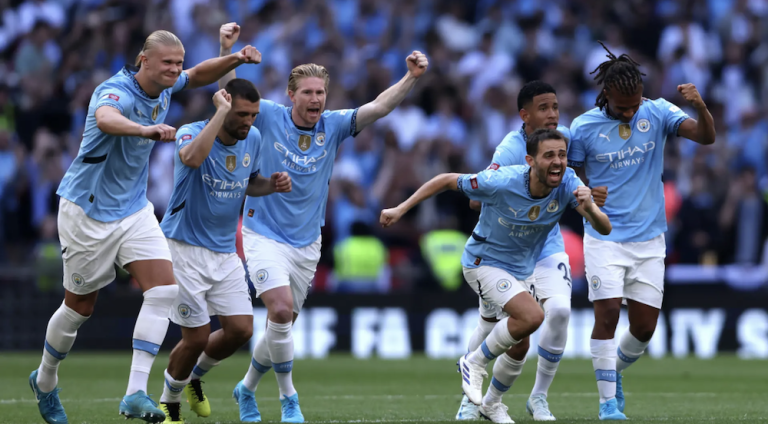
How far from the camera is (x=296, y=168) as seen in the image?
29.5 feet

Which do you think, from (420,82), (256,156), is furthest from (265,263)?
(420,82)

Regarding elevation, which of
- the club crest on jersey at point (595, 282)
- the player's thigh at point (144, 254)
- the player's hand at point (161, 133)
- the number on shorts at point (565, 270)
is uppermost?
the player's hand at point (161, 133)

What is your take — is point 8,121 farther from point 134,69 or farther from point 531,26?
→ point 134,69

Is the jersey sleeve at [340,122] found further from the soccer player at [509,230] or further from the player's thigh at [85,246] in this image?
the player's thigh at [85,246]

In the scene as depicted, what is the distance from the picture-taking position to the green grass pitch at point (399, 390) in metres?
9.06

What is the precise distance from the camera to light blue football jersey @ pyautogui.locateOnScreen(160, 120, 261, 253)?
8359 mm

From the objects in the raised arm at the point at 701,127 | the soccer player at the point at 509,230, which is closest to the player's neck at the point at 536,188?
the soccer player at the point at 509,230

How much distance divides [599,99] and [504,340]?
2.26 meters

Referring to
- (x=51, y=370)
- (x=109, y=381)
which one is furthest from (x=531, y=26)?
(x=51, y=370)

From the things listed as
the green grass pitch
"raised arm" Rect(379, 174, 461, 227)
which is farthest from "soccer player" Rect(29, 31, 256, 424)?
"raised arm" Rect(379, 174, 461, 227)

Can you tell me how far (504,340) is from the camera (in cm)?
826

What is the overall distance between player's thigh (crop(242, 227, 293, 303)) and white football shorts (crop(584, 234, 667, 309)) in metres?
2.46

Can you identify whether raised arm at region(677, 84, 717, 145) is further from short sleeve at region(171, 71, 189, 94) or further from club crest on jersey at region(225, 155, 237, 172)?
short sleeve at region(171, 71, 189, 94)

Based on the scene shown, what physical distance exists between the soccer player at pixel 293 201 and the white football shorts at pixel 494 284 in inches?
54.4
